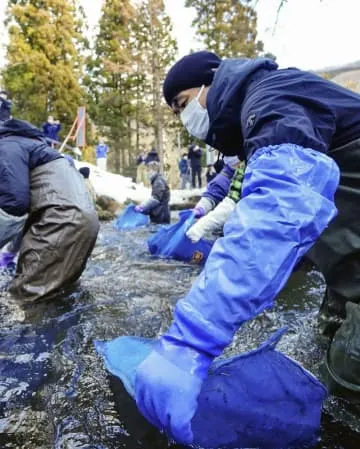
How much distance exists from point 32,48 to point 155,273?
19.9 meters

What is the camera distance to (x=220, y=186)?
461 centimetres

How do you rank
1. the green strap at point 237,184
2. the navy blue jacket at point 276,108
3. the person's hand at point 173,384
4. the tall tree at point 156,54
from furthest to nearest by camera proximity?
the tall tree at point 156,54 → the green strap at point 237,184 → the navy blue jacket at point 276,108 → the person's hand at point 173,384

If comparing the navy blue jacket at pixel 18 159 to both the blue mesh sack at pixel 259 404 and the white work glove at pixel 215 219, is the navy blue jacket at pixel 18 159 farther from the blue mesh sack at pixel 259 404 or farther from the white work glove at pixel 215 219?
the blue mesh sack at pixel 259 404

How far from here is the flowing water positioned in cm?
150

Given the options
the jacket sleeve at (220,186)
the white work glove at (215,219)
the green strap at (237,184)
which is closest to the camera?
the green strap at (237,184)

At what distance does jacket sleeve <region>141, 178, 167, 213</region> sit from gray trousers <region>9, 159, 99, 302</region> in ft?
16.8

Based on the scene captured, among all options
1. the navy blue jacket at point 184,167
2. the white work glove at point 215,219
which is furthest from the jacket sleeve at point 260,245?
the navy blue jacket at point 184,167

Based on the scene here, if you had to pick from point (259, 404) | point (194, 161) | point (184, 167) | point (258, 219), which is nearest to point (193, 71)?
point (258, 219)

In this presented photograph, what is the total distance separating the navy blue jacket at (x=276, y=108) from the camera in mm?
1196

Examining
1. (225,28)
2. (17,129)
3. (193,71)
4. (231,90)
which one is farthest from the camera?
(225,28)

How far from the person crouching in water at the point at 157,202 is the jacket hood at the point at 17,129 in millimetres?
5048

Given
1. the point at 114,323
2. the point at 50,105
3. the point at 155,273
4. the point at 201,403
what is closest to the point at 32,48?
the point at 50,105

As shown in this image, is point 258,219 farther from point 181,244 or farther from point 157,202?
point 157,202

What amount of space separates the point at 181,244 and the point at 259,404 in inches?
145
